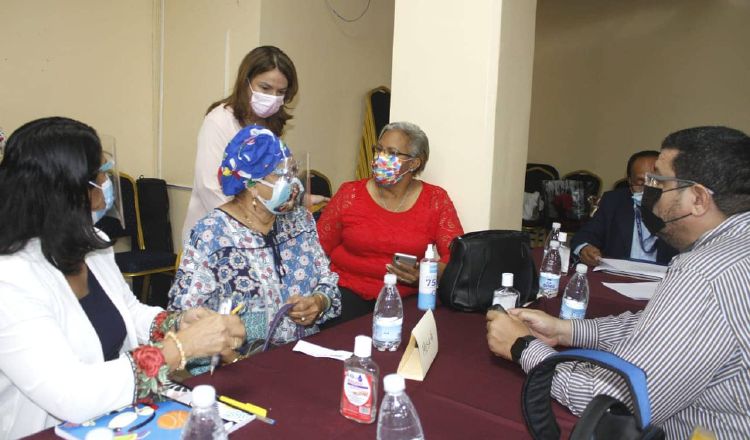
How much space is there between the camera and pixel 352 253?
9.40 feet

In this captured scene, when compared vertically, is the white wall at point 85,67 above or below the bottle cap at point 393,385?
above

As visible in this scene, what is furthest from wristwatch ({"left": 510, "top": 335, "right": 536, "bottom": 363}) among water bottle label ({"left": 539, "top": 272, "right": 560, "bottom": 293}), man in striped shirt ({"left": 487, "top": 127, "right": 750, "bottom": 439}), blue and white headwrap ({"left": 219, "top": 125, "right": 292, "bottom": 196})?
blue and white headwrap ({"left": 219, "top": 125, "right": 292, "bottom": 196})

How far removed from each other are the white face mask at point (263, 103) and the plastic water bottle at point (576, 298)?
1.73 metres

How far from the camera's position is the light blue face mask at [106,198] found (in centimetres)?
150

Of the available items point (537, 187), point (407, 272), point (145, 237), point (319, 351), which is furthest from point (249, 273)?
point (537, 187)

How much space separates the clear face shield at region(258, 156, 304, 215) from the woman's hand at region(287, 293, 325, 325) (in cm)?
34

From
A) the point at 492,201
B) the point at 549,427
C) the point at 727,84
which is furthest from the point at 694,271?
the point at 727,84

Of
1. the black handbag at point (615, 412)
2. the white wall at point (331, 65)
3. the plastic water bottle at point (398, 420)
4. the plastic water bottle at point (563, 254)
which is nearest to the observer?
the black handbag at point (615, 412)

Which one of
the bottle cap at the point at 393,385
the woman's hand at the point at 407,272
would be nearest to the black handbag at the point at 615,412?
the bottle cap at the point at 393,385

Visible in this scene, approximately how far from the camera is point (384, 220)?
9.23 ft

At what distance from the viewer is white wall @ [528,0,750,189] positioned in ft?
19.3

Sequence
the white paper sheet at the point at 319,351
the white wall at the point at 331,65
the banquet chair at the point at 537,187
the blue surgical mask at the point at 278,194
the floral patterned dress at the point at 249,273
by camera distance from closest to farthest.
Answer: the white paper sheet at the point at 319,351 < the floral patterned dress at the point at 249,273 < the blue surgical mask at the point at 278,194 < the white wall at the point at 331,65 < the banquet chair at the point at 537,187

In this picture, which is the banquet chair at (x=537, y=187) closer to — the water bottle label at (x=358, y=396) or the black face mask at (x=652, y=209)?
the black face mask at (x=652, y=209)

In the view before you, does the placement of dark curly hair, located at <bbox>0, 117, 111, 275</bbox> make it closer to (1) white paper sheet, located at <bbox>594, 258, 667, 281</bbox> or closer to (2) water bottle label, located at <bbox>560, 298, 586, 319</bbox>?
(2) water bottle label, located at <bbox>560, 298, 586, 319</bbox>
